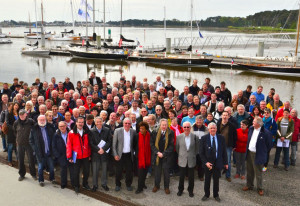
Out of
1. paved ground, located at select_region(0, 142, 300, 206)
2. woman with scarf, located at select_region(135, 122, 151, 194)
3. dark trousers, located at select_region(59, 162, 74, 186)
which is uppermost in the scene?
woman with scarf, located at select_region(135, 122, 151, 194)

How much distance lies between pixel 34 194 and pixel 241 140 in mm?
4615

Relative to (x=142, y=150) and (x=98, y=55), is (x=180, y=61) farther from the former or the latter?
(x=142, y=150)

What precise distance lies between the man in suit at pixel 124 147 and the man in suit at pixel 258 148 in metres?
2.47

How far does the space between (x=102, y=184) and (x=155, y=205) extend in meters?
1.30

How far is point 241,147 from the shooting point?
241 inches

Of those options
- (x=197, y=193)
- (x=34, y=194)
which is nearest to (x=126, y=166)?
(x=197, y=193)

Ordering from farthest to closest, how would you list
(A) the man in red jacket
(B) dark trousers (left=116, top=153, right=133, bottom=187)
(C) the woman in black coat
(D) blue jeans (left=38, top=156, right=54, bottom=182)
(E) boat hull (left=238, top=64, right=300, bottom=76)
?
1. (E) boat hull (left=238, top=64, right=300, bottom=76)
2. (C) the woman in black coat
3. (D) blue jeans (left=38, top=156, right=54, bottom=182)
4. (B) dark trousers (left=116, top=153, right=133, bottom=187)
5. (A) the man in red jacket

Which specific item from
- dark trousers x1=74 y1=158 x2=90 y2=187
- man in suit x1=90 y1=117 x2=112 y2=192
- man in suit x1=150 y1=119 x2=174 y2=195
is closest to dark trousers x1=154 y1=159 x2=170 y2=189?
man in suit x1=150 y1=119 x2=174 y2=195

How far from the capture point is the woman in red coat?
5.98 metres

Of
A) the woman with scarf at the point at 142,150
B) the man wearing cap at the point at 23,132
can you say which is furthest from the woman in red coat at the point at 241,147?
the man wearing cap at the point at 23,132

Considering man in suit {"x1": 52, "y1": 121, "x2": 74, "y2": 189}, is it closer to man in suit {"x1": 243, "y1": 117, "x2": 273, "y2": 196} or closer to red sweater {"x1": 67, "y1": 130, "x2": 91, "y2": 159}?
red sweater {"x1": 67, "y1": 130, "x2": 91, "y2": 159}

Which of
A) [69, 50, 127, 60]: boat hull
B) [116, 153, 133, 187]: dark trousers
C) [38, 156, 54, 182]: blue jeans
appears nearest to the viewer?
[116, 153, 133, 187]: dark trousers

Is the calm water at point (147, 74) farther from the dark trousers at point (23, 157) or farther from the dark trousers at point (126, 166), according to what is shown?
the dark trousers at point (23, 157)

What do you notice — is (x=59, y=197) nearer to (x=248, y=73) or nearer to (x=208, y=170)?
(x=208, y=170)
